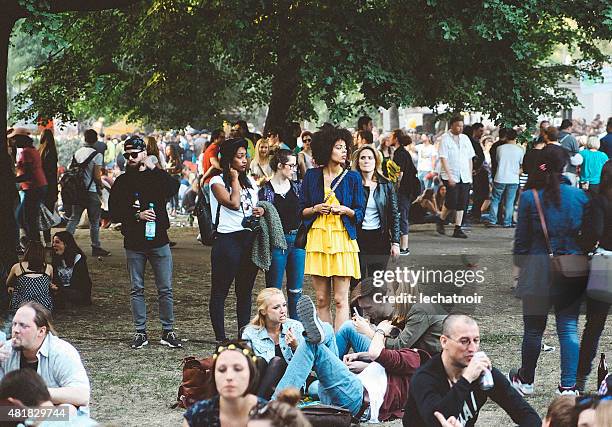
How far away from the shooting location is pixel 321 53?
47.2ft

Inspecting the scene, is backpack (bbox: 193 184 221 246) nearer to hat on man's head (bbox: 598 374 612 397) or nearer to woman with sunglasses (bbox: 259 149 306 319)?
woman with sunglasses (bbox: 259 149 306 319)

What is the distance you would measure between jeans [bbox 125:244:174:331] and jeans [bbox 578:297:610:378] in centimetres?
367

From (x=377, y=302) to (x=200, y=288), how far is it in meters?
6.30

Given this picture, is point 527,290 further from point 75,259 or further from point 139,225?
point 75,259

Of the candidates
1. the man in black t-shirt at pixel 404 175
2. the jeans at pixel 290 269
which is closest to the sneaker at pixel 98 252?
the man in black t-shirt at pixel 404 175

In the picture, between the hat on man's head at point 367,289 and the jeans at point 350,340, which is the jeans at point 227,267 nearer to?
the hat on man's head at point 367,289

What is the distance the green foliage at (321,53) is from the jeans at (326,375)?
556 centimetres

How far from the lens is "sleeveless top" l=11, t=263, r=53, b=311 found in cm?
1212

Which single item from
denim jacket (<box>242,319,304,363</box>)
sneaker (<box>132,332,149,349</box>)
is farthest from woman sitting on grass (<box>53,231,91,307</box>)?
denim jacket (<box>242,319,304,363</box>)

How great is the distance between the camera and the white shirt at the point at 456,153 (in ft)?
64.0

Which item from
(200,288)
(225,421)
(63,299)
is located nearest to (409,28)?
(200,288)

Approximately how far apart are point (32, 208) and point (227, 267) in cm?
768

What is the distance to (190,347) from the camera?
37.1 ft

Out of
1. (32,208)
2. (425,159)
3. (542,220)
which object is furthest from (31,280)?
(425,159)
